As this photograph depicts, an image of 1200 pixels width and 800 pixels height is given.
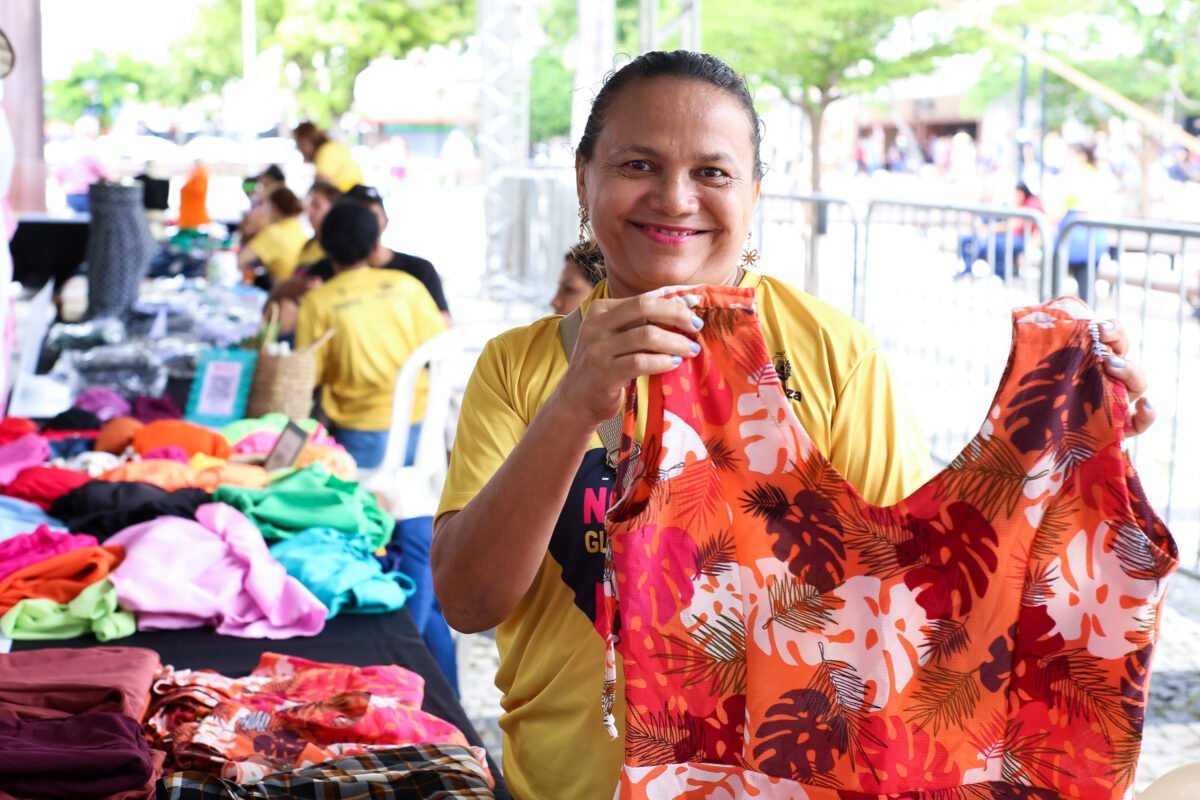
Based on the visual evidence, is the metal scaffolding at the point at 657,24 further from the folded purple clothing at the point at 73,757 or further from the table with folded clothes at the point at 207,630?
the folded purple clothing at the point at 73,757

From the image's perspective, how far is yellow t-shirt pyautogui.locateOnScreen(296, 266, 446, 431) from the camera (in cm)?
499

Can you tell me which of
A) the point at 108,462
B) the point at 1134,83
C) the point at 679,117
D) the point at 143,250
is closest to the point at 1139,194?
the point at 1134,83

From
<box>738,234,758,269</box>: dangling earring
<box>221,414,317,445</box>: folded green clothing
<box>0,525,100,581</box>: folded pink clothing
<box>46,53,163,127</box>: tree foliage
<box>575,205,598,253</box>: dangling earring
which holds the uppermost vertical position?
<box>46,53,163,127</box>: tree foliage

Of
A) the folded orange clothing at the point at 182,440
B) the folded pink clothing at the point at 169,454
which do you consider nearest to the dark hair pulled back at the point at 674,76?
the folded pink clothing at the point at 169,454

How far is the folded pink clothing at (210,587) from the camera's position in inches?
107

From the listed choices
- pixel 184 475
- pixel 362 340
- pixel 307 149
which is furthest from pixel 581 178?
pixel 307 149

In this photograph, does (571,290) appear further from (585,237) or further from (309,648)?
(585,237)

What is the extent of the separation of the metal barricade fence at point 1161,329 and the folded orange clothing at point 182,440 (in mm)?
2543

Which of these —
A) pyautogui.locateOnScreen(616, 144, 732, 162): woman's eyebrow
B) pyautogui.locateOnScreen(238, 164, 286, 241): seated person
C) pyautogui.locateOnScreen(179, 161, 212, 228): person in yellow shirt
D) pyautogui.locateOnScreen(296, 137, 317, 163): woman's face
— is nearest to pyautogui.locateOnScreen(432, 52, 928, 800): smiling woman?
pyautogui.locateOnScreen(616, 144, 732, 162): woman's eyebrow

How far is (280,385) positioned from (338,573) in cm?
161

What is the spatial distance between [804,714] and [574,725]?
286mm

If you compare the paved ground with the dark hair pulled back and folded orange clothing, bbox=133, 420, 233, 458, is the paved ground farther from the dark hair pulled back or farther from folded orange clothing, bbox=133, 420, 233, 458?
the dark hair pulled back

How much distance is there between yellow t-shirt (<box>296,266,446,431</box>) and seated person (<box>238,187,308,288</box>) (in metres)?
2.84

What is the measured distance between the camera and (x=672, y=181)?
1.42m
